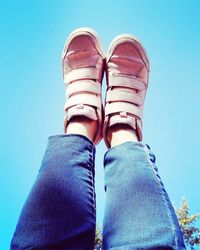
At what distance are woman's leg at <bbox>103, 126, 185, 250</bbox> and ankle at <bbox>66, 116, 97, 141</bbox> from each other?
0.35 meters

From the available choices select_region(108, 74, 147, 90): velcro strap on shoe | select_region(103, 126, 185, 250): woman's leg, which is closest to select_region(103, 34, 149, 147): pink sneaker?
select_region(108, 74, 147, 90): velcro strap on shoe

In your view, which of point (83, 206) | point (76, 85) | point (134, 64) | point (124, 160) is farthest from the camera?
point (134, 64)

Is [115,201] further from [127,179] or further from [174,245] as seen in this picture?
[174,245]

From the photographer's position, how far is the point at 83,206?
0.90 meters

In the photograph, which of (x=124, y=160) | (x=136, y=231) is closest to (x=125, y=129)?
(x=124, y=160)

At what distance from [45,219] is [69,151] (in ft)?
0.88

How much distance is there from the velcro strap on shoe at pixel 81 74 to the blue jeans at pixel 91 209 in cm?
91

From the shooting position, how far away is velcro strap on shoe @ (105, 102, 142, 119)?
5.24ft

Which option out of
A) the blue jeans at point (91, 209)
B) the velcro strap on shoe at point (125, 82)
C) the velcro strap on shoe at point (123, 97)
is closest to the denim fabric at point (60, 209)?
the blue jeans at point (91, 209)

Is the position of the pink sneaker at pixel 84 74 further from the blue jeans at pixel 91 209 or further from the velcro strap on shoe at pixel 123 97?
the blue jeans at pixel 91 209

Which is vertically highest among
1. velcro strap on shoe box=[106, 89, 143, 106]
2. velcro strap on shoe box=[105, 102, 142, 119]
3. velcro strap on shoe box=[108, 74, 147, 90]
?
velcro strap on shoe box=[108, 74, 147, 90]

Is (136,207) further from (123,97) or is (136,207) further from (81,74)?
(81,74)

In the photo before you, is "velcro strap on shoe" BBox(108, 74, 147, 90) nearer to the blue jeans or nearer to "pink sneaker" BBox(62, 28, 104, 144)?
"pink sneaker" BBox(62, 28, 104, 144)

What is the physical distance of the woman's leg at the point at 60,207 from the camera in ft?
2.70
